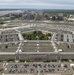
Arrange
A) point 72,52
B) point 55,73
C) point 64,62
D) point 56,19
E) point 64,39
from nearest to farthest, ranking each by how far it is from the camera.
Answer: point 55,73, point 64,62, point 72,52, point 64,39, point 56,19

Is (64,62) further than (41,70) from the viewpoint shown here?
Yes

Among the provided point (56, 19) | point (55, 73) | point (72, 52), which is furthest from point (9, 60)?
point (56, 19)

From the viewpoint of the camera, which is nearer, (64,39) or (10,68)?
(10,68)

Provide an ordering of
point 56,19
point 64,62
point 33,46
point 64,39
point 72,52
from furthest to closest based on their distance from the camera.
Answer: point 56,19 → point 64,39 → point 33,46 → point 72,52 → point 64,62

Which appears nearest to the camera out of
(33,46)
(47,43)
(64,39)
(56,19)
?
(33,46)

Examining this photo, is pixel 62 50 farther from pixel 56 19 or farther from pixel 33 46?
pixel 56 19

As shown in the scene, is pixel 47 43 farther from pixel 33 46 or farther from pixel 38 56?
pixel 38 56

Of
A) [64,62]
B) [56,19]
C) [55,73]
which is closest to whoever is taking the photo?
[55,73]

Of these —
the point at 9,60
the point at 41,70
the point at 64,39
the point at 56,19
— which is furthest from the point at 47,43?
the point at 56,19
